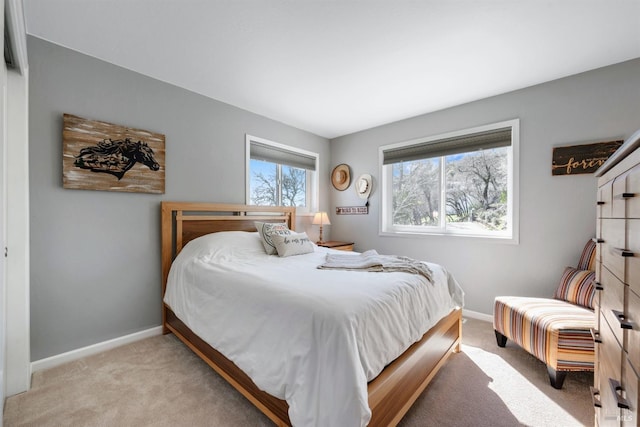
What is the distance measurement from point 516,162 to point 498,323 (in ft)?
5.32

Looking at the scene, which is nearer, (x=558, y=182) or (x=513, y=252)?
(x=558, y=182)

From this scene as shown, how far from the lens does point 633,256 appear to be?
0.77 meters

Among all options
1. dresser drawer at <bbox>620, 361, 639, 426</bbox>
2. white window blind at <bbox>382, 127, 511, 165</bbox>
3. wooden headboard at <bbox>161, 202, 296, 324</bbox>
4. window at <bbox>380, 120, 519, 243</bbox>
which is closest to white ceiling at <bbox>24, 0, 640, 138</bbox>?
white window blind at <bbox>382, 127, 511, 165</bbox>

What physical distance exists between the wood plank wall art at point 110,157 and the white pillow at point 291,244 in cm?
122

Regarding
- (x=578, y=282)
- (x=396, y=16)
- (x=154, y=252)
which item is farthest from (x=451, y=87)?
(x=154, y=252)

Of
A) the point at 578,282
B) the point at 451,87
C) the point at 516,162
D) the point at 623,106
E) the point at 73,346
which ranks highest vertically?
the point at 451,87

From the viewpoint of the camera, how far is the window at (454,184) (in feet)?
9.39

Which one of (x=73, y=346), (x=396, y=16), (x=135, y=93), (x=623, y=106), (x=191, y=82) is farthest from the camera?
(x=191, y=82)

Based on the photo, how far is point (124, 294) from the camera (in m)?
2.34

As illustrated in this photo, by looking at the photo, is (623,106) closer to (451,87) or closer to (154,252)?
(451,87)

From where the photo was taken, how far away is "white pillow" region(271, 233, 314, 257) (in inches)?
99.9

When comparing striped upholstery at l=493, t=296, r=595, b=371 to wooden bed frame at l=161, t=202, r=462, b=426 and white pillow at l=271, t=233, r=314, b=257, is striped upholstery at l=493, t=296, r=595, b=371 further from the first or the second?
white pillow at l=271, t=233, r=314, b=257

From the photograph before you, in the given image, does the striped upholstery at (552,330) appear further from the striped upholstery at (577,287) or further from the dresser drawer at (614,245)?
the dresser drawer at (614,245)

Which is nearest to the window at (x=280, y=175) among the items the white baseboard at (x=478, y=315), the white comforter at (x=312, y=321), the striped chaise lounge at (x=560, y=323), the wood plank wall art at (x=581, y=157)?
the white comforter at (x=312, y=321)
